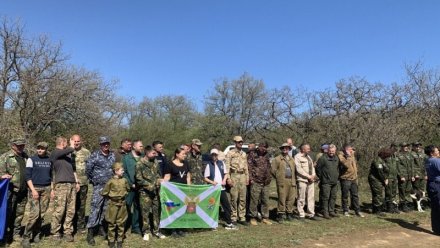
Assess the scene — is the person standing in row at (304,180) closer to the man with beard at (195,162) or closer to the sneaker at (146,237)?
the man with beard at (195,162)

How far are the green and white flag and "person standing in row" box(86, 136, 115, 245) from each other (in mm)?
1182

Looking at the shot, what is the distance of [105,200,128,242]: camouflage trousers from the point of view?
7094mm

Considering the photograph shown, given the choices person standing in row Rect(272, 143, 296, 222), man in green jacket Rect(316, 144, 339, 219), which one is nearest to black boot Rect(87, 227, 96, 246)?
person standing in row Rect(272, 143, 296, 222)

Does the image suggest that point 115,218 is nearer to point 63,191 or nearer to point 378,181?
point 63,191

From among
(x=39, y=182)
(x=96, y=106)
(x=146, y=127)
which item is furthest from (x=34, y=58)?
A: (x=39, y=182)

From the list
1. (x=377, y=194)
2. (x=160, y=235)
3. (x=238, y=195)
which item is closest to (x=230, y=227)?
(x=238, y=195)

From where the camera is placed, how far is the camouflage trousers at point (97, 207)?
743 cm

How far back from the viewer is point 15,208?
7.36 meters

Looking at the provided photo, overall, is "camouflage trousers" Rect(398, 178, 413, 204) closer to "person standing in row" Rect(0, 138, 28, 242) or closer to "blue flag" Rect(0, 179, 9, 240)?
"person standing in row" Rect(0, 138, 28, 242)

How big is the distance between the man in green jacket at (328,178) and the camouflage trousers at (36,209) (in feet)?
22.2

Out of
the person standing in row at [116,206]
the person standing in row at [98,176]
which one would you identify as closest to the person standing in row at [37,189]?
the person standing in row at [98,176]

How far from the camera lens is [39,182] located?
24.2 ft

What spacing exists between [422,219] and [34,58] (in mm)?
24835

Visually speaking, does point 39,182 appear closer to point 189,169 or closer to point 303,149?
point 189,169
